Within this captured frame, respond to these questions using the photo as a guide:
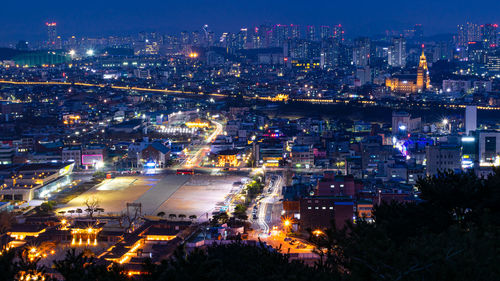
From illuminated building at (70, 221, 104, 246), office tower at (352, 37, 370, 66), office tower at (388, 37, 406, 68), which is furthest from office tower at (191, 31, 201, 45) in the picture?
illuminated building at (70, 221, 104, 246)

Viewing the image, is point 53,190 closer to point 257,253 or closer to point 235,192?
point 235,192

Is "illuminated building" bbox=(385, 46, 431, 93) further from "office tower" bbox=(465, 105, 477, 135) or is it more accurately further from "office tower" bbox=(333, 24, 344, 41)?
"office tower" bbox=(333, 24, 344, 41)

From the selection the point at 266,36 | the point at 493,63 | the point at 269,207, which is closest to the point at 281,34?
the point at 266,36

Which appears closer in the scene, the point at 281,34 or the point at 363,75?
the point at 363,75

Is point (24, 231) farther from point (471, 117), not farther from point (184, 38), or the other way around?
point (184, 38)

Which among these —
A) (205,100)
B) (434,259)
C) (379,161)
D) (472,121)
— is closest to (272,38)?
(205,100)

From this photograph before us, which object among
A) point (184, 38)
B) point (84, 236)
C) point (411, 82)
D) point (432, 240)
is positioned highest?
point (184, 38)
